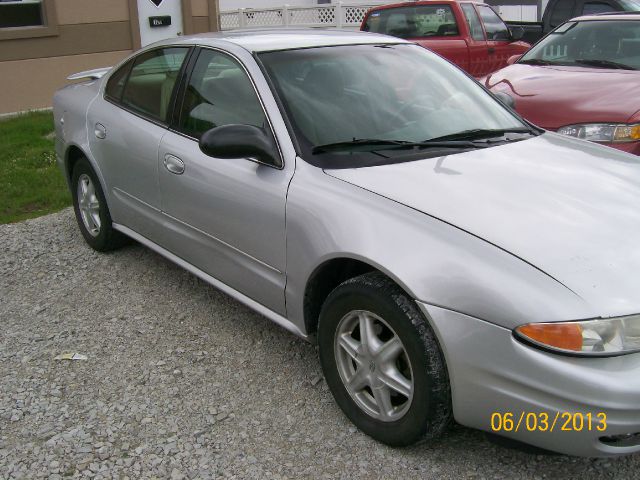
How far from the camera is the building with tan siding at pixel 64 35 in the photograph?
32.6 ft

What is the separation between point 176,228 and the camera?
397 centimetres

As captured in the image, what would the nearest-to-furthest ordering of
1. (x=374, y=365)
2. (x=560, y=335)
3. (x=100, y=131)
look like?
(x=560, y=335) < (x=374, y=365) < (x=100, y=131)

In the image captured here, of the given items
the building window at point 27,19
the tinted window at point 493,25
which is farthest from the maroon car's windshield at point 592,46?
the building window at point 27,19

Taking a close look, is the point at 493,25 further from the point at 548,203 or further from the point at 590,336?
the point at 590,336

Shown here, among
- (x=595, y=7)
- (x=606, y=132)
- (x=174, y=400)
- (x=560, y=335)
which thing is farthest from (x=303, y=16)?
(x=560, y=335)

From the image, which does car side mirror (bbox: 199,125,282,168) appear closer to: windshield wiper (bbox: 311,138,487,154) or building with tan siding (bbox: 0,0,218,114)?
windshield wiper (bbox: 311,138,487,154)

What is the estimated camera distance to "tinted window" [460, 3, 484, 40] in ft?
33.3

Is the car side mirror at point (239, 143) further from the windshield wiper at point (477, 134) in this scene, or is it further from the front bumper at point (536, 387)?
the front bumper at point (536, 387)

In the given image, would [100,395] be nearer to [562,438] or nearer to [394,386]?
[394,386]

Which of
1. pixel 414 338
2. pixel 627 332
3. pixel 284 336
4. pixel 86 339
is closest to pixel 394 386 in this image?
pixel 414 338

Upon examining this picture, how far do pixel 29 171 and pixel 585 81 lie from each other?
5468 mm

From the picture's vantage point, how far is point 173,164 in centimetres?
386
